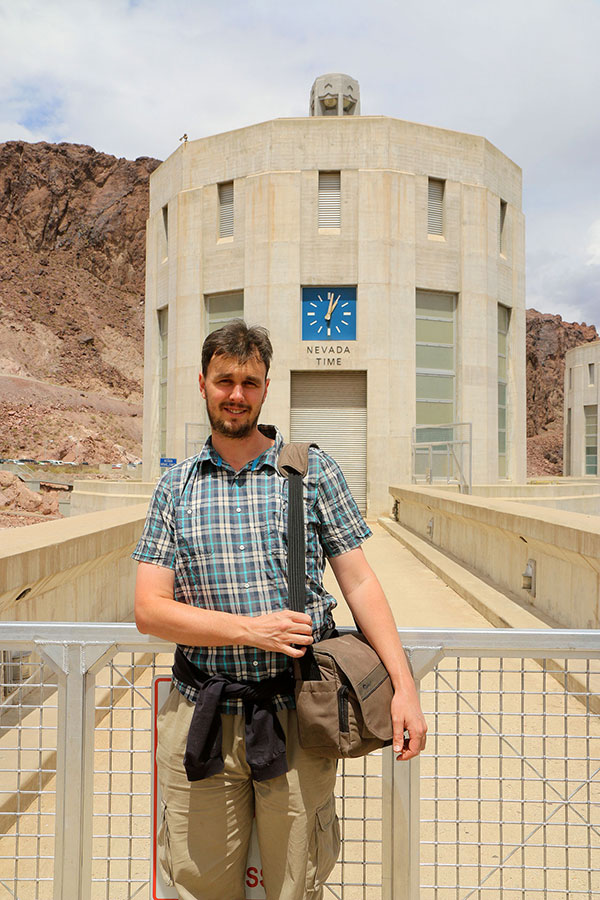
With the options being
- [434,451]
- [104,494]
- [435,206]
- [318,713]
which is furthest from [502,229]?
[318,713]

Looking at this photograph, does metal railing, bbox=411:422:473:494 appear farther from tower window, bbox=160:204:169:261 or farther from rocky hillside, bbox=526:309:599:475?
rocky hillside, bbox=526:309:599:475

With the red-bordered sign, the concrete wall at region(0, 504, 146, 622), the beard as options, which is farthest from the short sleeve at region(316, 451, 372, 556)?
the concrete wall at region(0, 504, 146, 622)

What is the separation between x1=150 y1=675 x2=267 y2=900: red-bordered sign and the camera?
2.41 metres

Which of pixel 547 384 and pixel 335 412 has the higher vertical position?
pixel 547 384

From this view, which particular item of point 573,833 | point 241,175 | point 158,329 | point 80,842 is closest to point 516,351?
point 241,175

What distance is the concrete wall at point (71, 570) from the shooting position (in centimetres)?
479

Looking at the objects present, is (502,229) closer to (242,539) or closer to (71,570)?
(71,570)

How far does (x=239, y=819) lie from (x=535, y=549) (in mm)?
6156

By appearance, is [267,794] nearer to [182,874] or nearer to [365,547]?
[182,874]

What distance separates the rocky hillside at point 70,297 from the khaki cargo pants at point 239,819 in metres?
66.9

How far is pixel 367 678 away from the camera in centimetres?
219

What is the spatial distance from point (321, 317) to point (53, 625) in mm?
18698

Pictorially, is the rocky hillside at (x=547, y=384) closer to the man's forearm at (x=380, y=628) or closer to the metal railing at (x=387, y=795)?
the metal railing at (x=387, y=795)

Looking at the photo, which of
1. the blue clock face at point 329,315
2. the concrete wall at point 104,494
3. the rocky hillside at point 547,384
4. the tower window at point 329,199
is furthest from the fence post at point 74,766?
the rocky hillside at point 547,384
